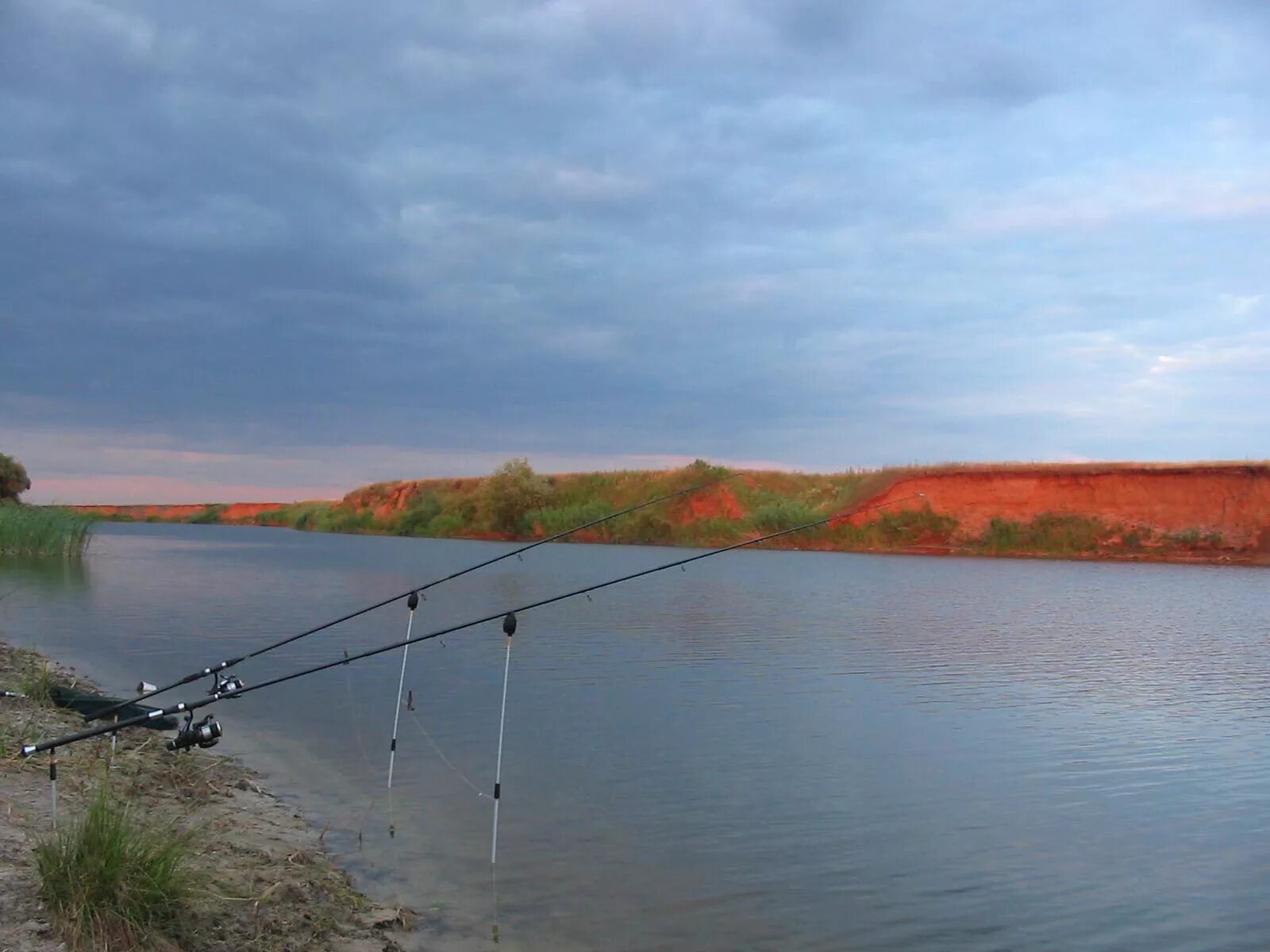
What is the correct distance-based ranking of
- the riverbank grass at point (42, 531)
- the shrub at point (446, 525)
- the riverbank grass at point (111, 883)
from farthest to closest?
the shrub at point (446, 525) < the riverbank grass at point (42, 531) < the riverbank grass at point (111, 883)

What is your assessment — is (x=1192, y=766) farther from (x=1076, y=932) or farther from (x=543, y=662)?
(x=543, y=662)

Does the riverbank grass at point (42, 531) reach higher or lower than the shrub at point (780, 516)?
lower

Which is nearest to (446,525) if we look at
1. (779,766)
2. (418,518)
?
(418,518)

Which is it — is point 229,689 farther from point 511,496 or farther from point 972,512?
point 511,496

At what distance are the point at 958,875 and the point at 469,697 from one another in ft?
23.5

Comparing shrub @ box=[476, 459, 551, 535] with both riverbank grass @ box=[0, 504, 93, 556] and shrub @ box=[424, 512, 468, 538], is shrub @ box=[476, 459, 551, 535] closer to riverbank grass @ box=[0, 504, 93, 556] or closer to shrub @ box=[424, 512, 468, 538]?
shrub @ box=[424, 512, 468, 538]

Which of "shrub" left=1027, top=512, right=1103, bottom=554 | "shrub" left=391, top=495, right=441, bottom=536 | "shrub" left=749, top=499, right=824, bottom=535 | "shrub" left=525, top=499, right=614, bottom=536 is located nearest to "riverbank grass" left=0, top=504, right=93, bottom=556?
"shrub" left=749, top=499, right=824, bottom=535

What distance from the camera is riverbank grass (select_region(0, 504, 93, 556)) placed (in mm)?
33438

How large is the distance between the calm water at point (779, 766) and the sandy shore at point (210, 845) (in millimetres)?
396

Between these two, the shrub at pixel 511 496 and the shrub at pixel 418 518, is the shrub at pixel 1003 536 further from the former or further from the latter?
the shrub at pixel 418 518

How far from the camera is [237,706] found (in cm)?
1252

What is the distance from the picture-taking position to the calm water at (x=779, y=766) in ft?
21.1

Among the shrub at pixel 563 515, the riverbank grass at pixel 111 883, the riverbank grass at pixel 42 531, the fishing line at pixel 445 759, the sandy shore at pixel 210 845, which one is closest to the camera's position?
the riverbank grass at pixel 111 883

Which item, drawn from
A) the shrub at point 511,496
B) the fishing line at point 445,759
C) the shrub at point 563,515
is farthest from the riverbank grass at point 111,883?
the shrub at point 511,496
